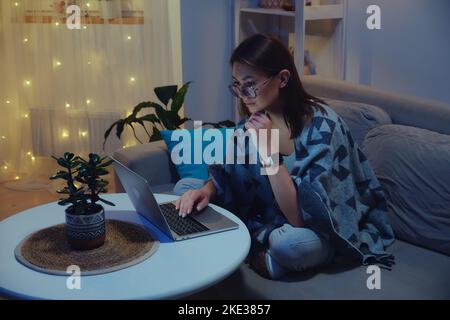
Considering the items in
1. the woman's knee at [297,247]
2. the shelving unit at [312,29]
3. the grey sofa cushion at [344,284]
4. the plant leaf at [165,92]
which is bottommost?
the grey sofa cushion at [344,284]

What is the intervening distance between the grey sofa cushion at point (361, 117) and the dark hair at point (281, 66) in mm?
358

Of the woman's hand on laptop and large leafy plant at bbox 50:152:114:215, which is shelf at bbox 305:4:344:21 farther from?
large leafy plant at bbox 50:152:114:215

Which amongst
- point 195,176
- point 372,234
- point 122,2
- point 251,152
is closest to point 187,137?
point 195,176

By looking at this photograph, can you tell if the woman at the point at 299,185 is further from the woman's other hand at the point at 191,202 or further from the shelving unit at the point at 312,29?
the shelving unit at the point at 312,29

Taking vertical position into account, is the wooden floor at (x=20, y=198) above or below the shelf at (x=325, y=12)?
below

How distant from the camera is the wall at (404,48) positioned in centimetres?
230

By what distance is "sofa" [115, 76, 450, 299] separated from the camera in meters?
1.37

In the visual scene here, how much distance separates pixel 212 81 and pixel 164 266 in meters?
2.18

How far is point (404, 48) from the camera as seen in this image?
2473mm

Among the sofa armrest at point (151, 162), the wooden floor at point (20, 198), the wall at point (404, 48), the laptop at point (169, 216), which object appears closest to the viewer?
the laptop at point (169, 216)

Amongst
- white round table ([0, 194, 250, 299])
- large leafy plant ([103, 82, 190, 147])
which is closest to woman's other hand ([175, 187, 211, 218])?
white round table ([0, 194, 250, 299])

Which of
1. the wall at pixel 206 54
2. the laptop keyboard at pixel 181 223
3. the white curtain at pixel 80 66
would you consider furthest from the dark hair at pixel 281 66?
the white curtain at pixel 80 66

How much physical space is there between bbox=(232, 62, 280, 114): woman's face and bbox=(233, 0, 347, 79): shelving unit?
45.8 inches

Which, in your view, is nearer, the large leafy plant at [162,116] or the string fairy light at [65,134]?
the large leafy plant at [162,116]
